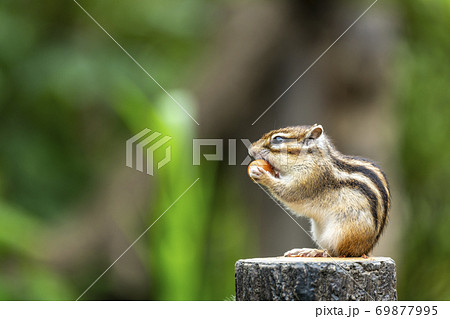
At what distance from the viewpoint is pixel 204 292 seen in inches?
140

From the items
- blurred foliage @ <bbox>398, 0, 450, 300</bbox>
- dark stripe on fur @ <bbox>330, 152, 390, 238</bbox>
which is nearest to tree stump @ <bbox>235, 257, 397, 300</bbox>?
dark stripe on fur @ <bbox>330, 152, 390, 238</bbox>

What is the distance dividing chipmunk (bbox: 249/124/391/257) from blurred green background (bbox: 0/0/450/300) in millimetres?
1194

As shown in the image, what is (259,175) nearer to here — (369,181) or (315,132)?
(315,132)

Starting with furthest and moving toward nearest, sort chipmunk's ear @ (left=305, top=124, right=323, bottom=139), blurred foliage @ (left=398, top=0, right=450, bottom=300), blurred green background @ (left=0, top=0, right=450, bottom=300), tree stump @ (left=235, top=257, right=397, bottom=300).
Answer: blurred foliage @ (left=398, top=0, right=450, bottom=300) → blurred green background @ (left=0, top=0, right=450, bottom=300) → chipmunk's ear @ (left=305, top=124, right=323, bottom=139) → tree stump @ (left=235, top=257, right=397, bottom=300)

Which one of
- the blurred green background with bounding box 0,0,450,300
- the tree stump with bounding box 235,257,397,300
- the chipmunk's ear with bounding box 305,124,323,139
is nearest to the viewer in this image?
the tree stump with bounding box 235,257,397,300

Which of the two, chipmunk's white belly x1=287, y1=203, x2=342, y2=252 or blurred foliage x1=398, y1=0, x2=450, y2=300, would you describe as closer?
chipmunk's white belly x1=287, y1=203, x2=342, y2=252

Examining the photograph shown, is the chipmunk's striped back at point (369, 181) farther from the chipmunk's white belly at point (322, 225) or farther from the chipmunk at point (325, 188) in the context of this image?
the chipmunk's white belly at point (322, 225)

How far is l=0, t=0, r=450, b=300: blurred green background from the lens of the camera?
3.57 metres

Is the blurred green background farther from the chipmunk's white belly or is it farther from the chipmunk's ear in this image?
the chipmunk's ear

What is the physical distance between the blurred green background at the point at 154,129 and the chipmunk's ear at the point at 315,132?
1.35m

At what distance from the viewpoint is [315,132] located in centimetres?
205

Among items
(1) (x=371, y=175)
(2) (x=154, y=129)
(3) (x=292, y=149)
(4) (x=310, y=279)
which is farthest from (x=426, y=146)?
(4) (x=310, y=279)

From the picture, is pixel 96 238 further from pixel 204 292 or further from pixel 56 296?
pixel 204 292

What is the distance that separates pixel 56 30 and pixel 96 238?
6.54 feet
